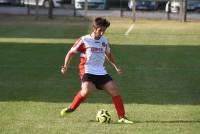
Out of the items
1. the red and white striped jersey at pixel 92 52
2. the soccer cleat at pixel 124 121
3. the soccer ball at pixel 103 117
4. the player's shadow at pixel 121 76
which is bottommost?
the player's shadow at pixel 121 76

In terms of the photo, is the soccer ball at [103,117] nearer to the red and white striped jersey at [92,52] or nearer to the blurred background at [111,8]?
the red and white striped jersey at [92,52]

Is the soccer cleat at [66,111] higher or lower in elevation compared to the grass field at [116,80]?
higher

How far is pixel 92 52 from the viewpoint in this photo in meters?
10.7

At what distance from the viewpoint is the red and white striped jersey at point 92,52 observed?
10727mm

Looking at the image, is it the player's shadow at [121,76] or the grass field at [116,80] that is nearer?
the grass field at [116,80]

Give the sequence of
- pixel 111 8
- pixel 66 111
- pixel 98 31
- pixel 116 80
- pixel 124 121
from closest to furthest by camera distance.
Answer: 1. pixel 98 31
2. pixel 124 121
3. pixel 66 111
4. pixel 116 80
5. pixel 111 8

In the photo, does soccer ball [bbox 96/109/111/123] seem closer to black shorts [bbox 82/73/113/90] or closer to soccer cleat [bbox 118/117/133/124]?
soccer cleat [bbox 118/117/133/124]

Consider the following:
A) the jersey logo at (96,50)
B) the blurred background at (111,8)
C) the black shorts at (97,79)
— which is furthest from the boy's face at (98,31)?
the blurred background at (111,8)

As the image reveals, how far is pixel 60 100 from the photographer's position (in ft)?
42.7

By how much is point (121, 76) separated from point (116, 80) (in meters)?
0.86

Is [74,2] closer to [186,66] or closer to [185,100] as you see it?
[186,66]

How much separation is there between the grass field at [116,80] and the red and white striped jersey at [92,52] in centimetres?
79

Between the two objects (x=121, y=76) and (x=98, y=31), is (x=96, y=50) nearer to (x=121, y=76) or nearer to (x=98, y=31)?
(x=98, y=31)

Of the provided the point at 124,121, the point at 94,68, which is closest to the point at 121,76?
the point at 94,68
